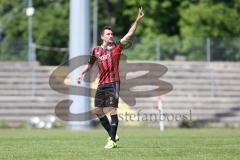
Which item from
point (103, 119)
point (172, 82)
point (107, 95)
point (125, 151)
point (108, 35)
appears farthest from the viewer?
point (172, 82)

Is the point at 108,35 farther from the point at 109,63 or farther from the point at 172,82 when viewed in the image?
the point at 172,82

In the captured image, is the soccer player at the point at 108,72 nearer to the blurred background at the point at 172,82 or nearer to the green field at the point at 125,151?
the green field at the point at 125,151

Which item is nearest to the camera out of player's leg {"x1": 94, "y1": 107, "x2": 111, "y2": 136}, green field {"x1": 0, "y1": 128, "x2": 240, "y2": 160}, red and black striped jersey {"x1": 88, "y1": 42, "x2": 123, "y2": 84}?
green field {"x1": 0, "y1": 128, "x2": 240, "y2": 160}

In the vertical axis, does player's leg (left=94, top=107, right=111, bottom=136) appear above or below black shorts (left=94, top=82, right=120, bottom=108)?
below

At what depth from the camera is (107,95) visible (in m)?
13.6

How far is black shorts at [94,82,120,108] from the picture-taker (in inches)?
531

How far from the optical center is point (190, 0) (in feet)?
152

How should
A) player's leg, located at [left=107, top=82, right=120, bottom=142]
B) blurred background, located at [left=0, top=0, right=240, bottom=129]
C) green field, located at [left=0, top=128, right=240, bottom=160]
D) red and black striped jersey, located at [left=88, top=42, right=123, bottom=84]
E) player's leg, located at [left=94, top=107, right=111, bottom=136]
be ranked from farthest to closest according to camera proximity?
blurred background, located at [left=0, top=0, right=240, bottom=129], player's leg, located at [left=94, top=107, right=111, bottom=136], red and black striped jersey, located at [left=88, top=42, right=123, bottom=84], player's leg, located at [left=107, top=82, right=120, bottom=142], green field, located at [left=0, top=128, right=240, bottom=160]

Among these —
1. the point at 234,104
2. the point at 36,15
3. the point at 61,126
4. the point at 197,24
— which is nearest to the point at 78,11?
the point at 61,126

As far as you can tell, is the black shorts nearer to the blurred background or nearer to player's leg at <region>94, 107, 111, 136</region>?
player's leg at <region>94, 107, 111, 136</region>

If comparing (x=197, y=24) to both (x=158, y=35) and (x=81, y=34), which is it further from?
(x=81, y=34)

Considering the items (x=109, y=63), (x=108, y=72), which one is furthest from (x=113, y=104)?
(x=109, y=63)

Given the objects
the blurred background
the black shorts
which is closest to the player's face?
the black shorts

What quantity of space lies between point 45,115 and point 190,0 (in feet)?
60.7
